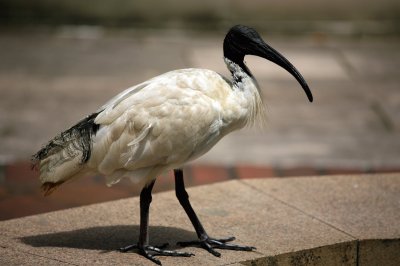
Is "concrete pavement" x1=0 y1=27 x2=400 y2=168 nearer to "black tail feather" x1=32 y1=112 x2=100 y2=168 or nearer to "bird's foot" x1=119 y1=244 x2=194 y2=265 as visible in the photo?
"black tail feather" x1=32 y1=112 x2=100 y2=168

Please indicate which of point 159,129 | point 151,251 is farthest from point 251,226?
point 159,129

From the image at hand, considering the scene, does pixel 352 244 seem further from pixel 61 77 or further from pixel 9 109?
pixel 61 77

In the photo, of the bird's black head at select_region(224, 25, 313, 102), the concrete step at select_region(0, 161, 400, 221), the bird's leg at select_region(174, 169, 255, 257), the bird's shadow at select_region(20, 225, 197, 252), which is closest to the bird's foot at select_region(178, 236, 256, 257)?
the bird's leg at select_region(174, 169, 255, 257)

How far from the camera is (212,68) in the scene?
9.27m

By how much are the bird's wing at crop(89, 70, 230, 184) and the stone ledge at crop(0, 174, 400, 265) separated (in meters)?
0.51

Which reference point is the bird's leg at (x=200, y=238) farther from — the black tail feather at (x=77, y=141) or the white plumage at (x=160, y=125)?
the black tail feather at (x=77, y=141)

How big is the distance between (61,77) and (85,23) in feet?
6.61

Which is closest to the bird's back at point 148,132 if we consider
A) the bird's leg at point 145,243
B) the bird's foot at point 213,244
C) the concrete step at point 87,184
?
the bird's leg at point 145,243

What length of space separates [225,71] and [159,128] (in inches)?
202

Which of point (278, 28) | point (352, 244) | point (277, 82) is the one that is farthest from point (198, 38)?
point (352, 244)

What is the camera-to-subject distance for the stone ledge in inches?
171

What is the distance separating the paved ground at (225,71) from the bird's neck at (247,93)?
73.0 inches

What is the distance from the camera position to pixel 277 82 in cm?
917

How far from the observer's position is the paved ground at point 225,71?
680 cm
